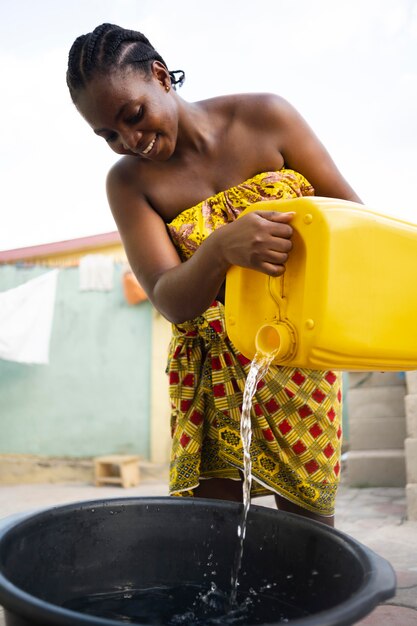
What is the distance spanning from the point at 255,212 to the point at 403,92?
9.00 metres

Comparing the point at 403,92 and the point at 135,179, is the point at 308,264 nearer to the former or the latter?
the point at 135,179

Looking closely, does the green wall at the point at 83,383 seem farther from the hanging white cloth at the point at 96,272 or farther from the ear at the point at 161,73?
the ear at the point at 161,73

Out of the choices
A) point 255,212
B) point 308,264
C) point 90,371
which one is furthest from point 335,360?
point 90,371

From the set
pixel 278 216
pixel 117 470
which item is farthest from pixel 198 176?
pixel 117 470

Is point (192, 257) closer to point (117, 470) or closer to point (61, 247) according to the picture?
point (117, 470)

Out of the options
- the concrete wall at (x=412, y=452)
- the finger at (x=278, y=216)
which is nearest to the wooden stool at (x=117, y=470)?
the concrete wall at (x=412, y=452)

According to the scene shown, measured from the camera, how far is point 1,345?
6.45 meters

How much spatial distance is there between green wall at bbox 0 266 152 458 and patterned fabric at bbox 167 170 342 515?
4986mm

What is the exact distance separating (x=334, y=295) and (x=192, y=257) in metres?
0.31

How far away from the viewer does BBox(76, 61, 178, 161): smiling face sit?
1342mm

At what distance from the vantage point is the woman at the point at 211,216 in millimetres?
1416

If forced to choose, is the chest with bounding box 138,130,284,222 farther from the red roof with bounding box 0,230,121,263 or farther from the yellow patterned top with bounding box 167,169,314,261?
the red roof with bounding box 0,230,121,263

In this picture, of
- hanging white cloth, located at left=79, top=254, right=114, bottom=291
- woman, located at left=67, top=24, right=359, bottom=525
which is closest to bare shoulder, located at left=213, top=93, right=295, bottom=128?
woman, located at left=67, top=24, right=359, bottom=525

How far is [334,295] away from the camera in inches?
41.7
